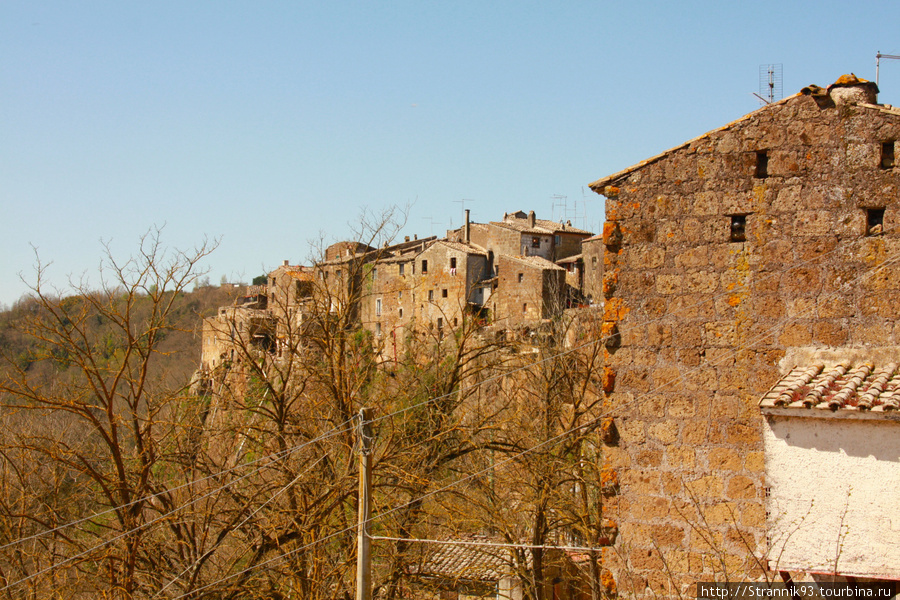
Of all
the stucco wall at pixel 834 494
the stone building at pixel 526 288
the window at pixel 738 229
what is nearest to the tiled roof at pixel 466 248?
the stone building at pixel 526 288

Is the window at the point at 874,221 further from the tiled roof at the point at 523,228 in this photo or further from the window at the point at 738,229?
the tiled roof at the point at 523,228

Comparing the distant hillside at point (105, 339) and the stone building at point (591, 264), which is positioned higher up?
the stone building at point (591, 264)

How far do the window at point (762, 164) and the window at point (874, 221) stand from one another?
768 mm

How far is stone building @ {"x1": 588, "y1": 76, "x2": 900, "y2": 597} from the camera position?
588 centimetres

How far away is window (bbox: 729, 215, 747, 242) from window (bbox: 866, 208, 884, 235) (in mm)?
840

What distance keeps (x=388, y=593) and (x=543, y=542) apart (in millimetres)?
4777

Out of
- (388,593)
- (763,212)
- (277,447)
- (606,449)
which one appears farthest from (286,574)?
(763,212)

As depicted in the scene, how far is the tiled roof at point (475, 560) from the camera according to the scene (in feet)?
42.8

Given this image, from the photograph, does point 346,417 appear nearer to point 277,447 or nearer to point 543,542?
point 277,447

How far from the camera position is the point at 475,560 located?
1691 cm

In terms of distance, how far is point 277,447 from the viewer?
12.4 m

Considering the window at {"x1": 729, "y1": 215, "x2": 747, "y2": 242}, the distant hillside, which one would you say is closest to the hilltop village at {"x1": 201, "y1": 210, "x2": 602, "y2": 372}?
the distant hillside

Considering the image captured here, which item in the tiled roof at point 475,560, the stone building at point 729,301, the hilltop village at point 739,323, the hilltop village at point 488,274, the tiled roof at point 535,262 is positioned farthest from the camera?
the tiled roof at point 535,262

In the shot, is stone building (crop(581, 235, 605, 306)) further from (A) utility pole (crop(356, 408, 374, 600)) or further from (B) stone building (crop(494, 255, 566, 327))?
(A) utility pole (crop(356, 408, 374, 600))
